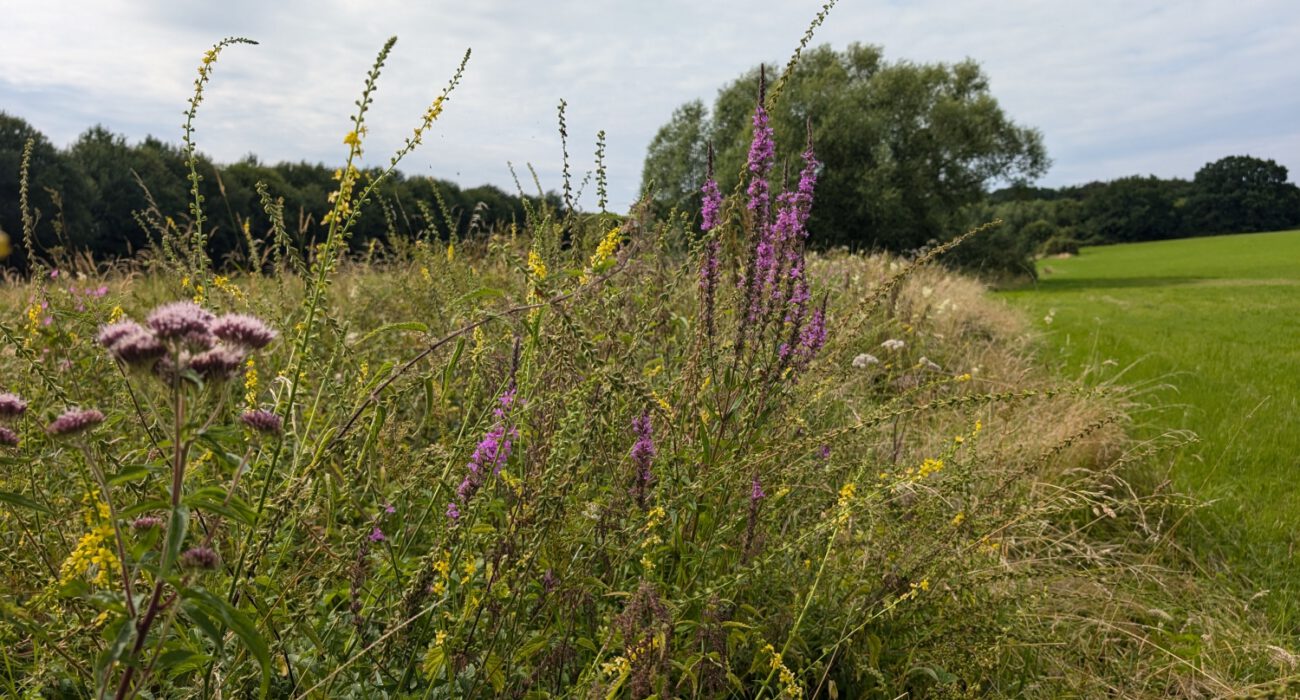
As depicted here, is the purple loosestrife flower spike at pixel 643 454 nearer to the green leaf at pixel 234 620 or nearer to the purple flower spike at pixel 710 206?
the purple flower spike at pixel 710 206

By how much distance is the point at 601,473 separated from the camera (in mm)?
2547

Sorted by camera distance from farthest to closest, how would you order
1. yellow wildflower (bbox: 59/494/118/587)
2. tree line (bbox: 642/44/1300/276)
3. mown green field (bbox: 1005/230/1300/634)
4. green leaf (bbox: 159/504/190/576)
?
tree line (bbox: 642/44/1300/276) → mown green field (bbox: 1005/230/1300/634) → yellow wildflower (bbox: 59/494/118/587) → green leaf (bbox: 159/504/190/576)

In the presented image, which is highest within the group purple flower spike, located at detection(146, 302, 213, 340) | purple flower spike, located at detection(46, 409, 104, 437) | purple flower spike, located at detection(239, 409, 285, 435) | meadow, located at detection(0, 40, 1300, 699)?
purple flower spike, located at detection(146, 302, 213, 340)

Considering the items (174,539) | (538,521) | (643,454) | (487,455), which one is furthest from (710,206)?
(174,539)

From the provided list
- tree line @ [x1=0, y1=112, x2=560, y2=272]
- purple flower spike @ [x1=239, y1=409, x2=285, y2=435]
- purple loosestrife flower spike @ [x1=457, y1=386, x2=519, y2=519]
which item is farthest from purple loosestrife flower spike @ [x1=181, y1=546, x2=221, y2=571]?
tree line @ [x1=0, y1=112, x2=560, y2=272]

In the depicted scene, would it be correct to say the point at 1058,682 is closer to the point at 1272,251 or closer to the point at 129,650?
the point at 129,650

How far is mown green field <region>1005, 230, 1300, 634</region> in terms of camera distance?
409cm

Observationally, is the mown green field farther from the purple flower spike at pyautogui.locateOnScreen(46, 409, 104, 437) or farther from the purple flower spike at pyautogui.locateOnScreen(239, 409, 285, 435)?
the purple flower spike at pyautogui.locateOnScreen(46, 409, 104, 437)

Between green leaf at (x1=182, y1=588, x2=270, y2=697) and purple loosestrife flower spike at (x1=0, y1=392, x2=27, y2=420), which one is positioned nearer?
green leaf at (x1=182, y1=588, x2=270, y2=697)

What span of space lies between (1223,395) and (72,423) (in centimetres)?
856

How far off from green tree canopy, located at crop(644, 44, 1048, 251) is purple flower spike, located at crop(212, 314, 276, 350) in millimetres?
25408

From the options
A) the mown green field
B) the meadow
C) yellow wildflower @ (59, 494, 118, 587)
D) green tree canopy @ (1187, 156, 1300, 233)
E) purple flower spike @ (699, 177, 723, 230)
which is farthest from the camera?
green tree canopy @ (1187, 156, 1300, 233)

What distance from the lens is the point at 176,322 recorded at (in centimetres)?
94

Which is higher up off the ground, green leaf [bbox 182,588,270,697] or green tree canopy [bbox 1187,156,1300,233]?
green tree canopy [bbox 1187,156,1300,233]
